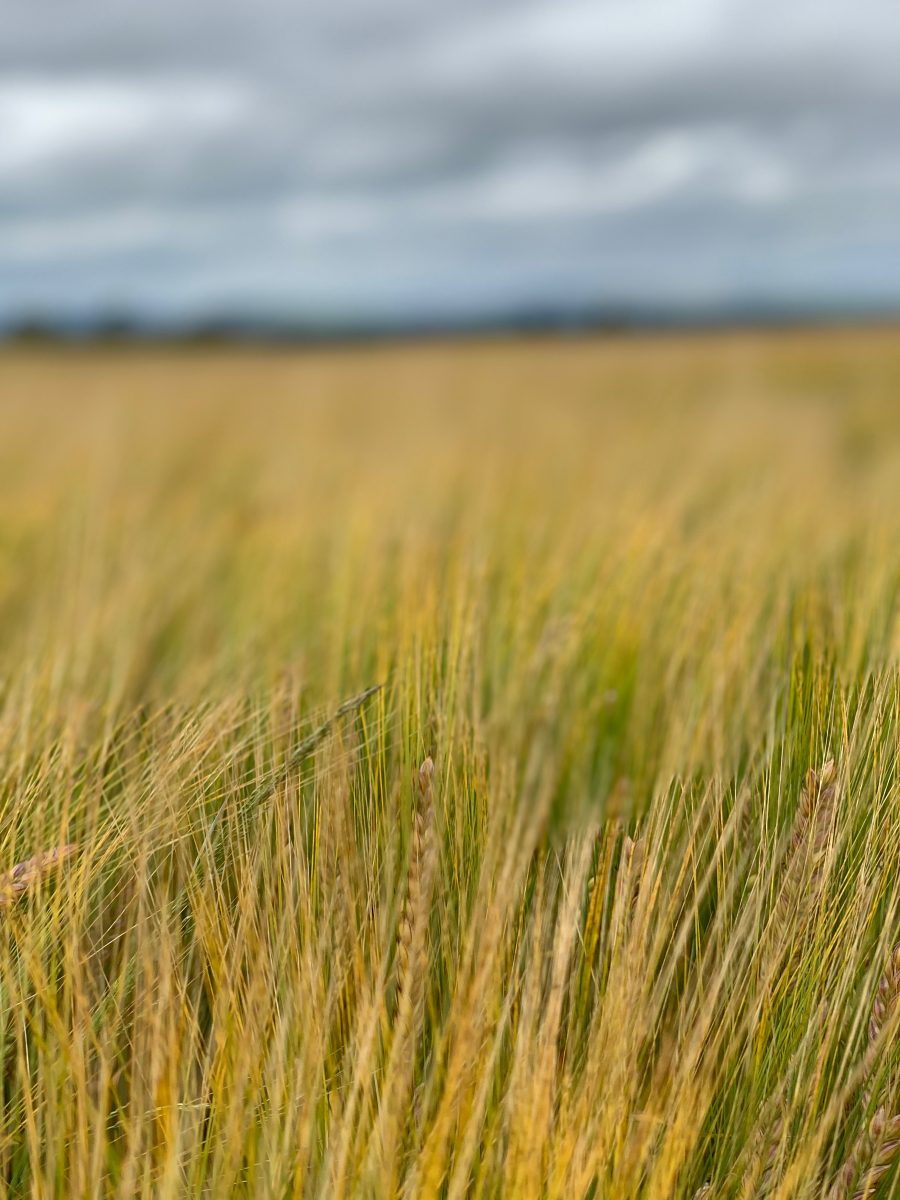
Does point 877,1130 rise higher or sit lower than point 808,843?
lower

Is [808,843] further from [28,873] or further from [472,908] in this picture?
[28,873]

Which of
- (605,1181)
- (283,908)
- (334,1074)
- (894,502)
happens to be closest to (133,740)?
(283,908)

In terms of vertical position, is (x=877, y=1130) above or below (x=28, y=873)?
below

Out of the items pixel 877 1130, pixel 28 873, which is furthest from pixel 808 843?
pixel 28 873

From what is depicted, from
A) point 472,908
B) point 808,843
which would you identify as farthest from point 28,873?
point 808,843

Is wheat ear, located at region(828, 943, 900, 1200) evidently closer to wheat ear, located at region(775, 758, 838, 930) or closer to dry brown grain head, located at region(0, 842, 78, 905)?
wheat ear, located at region(775, 758, 838, 930)

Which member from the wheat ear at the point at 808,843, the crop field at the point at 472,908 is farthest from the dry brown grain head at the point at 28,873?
the wheat ear at the point at 808,843

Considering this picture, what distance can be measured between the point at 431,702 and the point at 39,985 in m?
0.43

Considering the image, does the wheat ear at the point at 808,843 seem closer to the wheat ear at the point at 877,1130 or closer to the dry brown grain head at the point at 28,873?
the wheat ear at the point at 877,1130

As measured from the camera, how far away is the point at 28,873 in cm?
75

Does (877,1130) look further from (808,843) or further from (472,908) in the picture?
(472,908)

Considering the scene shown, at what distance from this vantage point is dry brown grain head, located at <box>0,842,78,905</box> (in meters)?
0.73

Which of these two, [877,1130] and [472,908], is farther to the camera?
[472,908]

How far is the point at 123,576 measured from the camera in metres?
2.24
